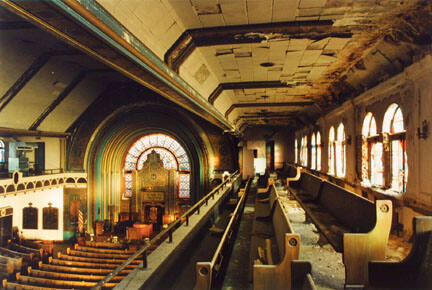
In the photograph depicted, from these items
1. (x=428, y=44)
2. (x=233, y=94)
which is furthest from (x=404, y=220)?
(x=233, y=94)

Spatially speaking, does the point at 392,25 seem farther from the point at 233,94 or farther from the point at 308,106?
the point at 308,106

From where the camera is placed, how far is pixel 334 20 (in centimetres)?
418

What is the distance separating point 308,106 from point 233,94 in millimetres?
4173

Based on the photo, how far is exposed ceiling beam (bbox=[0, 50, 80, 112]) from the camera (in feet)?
36.6

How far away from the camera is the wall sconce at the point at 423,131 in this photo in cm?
457

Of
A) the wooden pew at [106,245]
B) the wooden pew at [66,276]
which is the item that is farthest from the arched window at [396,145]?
the wooden pew at [106,245]

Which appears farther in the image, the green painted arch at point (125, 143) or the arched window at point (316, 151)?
the green painted arch at point (125, 143)

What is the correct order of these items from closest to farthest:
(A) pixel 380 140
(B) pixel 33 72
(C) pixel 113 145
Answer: (A) pixel 380 140 < (B) pixel 33 72 < (C) pixel 113 145

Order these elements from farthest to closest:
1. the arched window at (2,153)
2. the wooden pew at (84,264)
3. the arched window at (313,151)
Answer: the arched window at (313,151) → the arched window at (2,153) → the wooden pew at (84,264)

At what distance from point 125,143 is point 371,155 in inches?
609

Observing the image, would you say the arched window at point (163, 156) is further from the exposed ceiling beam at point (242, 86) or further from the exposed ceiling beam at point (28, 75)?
the exposed ceiling beam at point (242, 86)

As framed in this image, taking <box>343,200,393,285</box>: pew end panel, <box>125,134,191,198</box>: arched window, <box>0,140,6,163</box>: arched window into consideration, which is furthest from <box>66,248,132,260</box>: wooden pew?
<box>343,200,393,285</box>: pew end panel

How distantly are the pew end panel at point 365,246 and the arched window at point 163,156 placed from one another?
1618 centimetres

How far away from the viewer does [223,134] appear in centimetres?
1731
